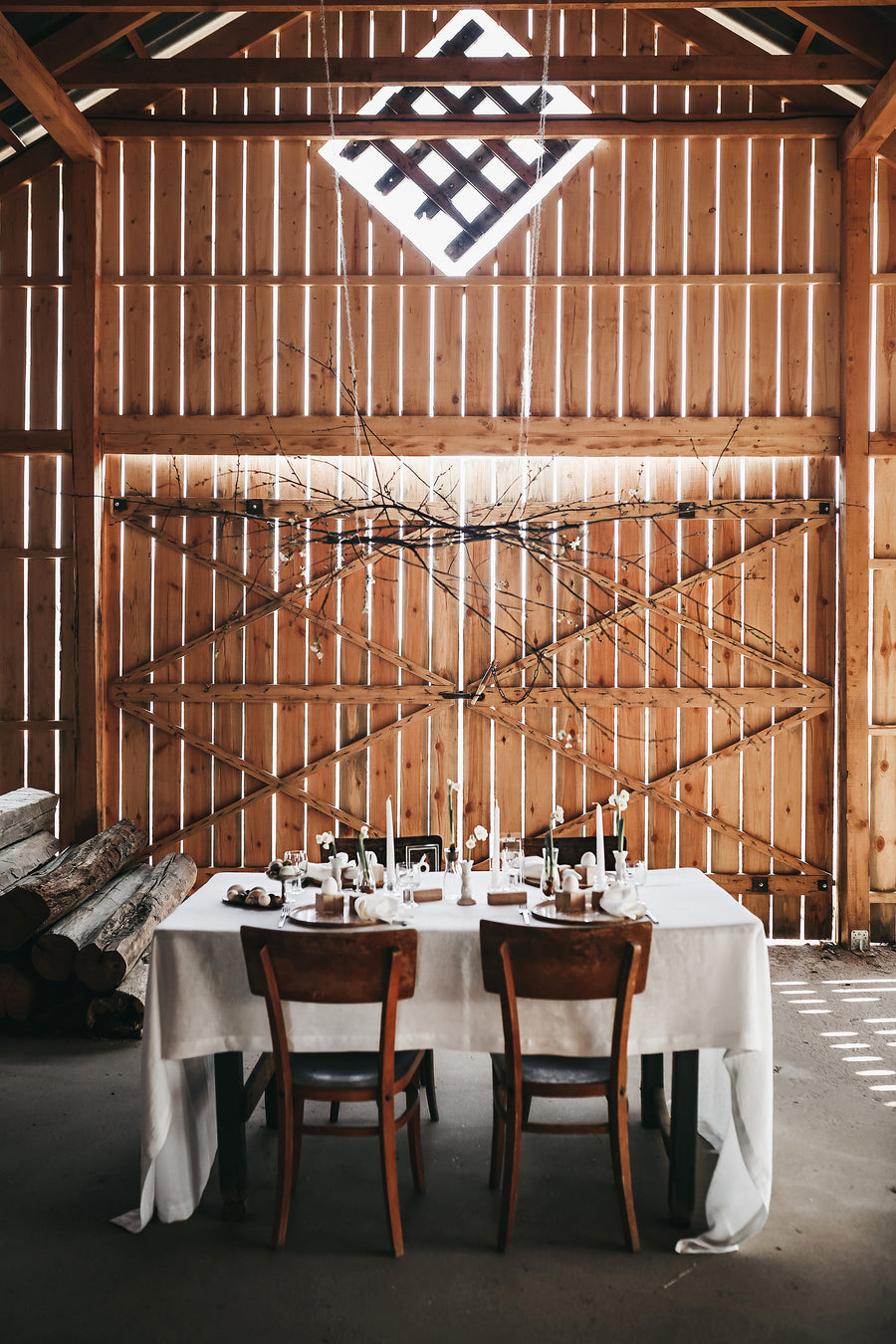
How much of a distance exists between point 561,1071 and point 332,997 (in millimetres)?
713

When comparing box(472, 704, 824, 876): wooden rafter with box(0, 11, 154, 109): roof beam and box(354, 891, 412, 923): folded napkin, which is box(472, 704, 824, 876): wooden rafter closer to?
box(354, 891, 412, 923): folded napkin

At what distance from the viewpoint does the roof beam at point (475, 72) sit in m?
5.19

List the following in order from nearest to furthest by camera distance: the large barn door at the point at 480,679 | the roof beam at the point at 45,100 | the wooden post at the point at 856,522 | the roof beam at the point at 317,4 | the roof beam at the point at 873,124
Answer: the roof beam at the point at 317,4
the roof beam at the point at 45,100
the roof beam at the point at 873,124
the wooden post at the point at 856,522
the large barn door at the point at 480,679

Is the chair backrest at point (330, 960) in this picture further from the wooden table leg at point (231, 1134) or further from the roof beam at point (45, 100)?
the roof beam at point (45, 100)

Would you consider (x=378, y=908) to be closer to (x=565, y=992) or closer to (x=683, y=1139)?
(x=565, y=992)

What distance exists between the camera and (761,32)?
226 inches

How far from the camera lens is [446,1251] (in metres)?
2.62

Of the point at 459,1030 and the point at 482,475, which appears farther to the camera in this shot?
the point at 482,475

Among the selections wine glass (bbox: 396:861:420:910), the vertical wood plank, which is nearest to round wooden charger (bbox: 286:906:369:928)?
wine glass (bbox: 396:861:420:910)

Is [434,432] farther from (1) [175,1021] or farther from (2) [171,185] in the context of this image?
(1) [175,1021]

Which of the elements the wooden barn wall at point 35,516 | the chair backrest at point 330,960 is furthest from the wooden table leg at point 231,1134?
the wooden barn wall at point 35,516

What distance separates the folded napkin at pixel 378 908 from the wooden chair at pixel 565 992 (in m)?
0.38

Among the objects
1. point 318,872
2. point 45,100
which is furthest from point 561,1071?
point 45,100

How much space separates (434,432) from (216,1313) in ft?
15.0
